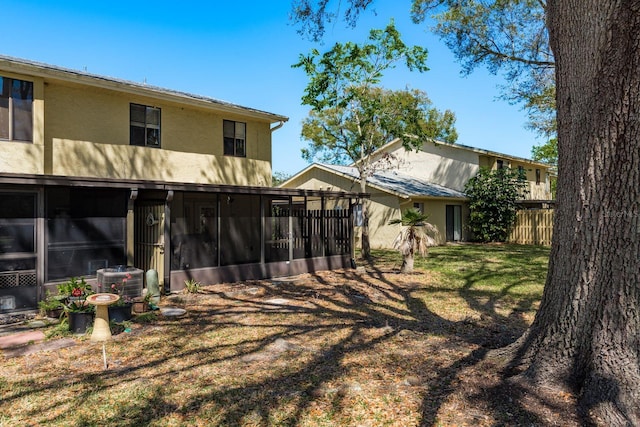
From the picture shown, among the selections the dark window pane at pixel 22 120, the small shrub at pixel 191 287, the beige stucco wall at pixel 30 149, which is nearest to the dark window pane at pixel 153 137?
the beige stucco wall at pixel 30 149

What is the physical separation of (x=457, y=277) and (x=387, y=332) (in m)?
6.25

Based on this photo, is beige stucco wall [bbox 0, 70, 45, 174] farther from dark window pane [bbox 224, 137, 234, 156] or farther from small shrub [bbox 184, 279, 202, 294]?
dark window pane [bbox 224, 137, 234, 156]

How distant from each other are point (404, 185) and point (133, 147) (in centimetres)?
1502

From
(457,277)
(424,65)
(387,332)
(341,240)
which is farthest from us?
(424,65)

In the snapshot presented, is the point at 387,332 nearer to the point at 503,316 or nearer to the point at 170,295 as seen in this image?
the point at 503,316

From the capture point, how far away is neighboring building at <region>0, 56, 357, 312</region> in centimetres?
768

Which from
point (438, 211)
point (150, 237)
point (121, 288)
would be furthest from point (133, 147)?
point (438, 211)

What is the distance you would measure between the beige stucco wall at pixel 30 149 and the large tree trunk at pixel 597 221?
1043 centimetres

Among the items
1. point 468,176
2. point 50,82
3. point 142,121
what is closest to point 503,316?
point 142,121

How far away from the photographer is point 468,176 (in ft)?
83.4

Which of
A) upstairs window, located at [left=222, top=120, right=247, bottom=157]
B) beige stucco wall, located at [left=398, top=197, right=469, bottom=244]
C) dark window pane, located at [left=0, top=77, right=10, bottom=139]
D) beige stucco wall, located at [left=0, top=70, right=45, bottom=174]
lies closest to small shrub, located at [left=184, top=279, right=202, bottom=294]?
beige stucco wall, located at [left=0, top=70, right=45, bottom=174]

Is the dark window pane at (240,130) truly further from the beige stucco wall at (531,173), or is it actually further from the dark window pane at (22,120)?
the beige stucco wall at (531,173)

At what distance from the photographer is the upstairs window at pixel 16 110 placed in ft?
30.8

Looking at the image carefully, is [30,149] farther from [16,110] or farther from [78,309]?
[78,309]
